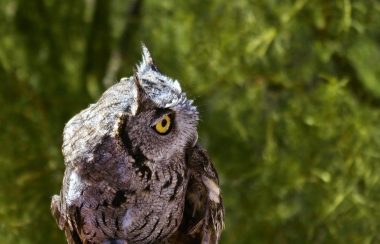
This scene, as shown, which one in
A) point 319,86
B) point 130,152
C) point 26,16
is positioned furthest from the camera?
point 26,16

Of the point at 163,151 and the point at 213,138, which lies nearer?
the point at 163,151

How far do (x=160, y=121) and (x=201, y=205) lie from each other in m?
0.32

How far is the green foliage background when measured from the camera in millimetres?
3625

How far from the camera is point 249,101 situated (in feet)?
12.8

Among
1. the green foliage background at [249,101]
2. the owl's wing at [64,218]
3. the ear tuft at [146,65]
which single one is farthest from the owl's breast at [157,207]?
the green foliage background at [249,101]

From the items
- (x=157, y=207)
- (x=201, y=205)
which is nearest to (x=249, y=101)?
(x=201, y=205)

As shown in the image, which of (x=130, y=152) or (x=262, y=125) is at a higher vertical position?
(x=262, y=125)

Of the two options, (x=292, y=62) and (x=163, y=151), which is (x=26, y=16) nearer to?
(x=292, y=62)

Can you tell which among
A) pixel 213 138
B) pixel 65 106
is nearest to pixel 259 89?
pixel 213 138

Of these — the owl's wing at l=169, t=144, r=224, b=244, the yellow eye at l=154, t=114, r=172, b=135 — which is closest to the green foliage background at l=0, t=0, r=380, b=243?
the owl's wing at l=169, t=144, r=224, b=244

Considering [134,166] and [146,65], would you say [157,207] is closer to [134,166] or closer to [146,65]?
[134,166]

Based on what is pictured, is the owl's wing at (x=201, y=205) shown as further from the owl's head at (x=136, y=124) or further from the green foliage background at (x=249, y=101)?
the green foliage background at (x=249, y=101)

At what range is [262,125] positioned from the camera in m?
3.95

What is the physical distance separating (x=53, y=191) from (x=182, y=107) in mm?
2877
